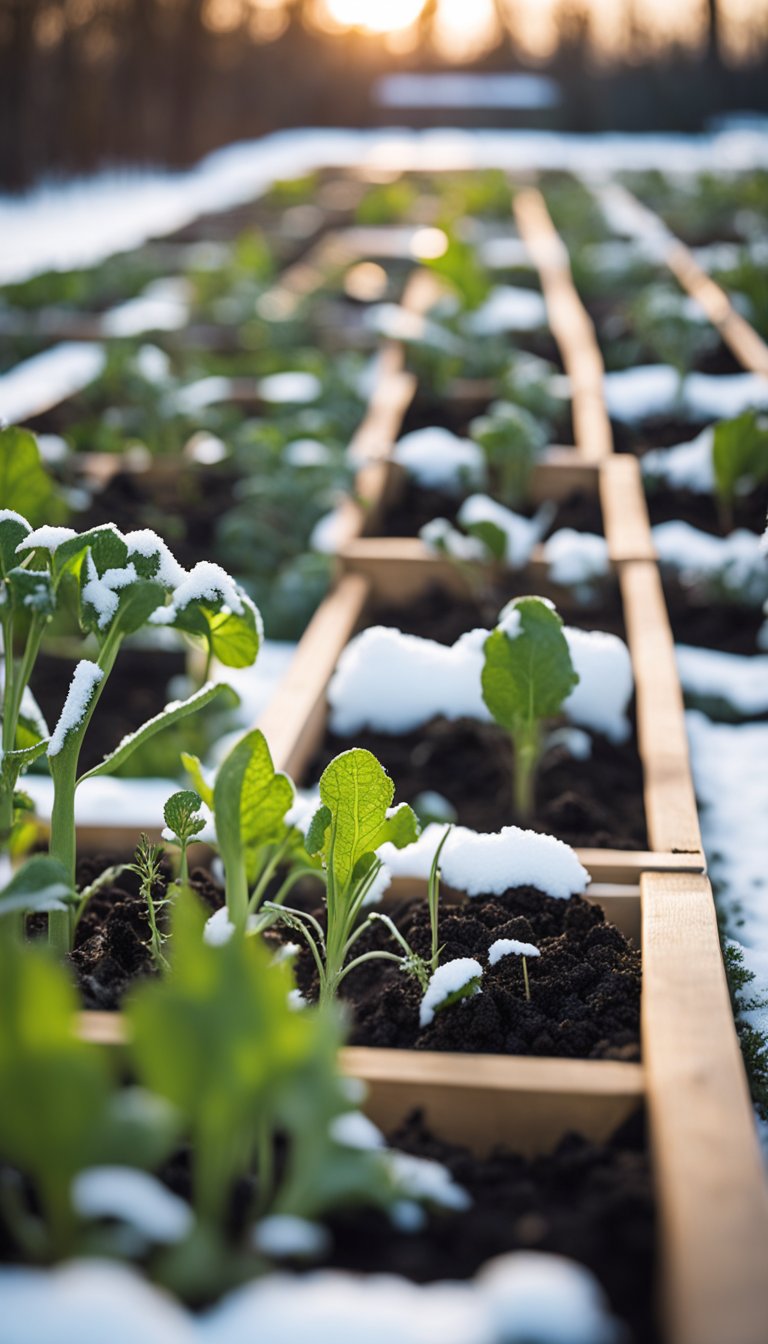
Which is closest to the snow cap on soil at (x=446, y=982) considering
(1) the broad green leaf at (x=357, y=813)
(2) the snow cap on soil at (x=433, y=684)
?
(1) the broad green leaf at (x=357, y=813)

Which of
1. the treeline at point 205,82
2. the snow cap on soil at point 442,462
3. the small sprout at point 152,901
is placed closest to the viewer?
the small sprout at point 152,901

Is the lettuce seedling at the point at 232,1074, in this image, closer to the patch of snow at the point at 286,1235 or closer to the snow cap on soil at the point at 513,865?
the patch of snow at the point at 286,1235

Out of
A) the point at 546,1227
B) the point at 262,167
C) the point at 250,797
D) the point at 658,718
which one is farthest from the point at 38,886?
the point at 262,167

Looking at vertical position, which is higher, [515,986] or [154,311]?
[515,986]

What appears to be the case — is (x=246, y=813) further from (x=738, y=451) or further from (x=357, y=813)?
(x=738, y=451)

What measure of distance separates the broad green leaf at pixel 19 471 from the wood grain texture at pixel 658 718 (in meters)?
0.90

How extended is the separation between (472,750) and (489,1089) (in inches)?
41.0

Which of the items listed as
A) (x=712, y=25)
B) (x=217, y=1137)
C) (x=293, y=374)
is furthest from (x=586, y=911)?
(x=712, y=25)

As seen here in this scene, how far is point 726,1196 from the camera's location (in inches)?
39.8

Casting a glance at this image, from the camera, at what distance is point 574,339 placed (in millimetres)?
4375

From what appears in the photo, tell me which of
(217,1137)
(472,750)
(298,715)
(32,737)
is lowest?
(472,750)

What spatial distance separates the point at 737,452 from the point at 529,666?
55.6 inches

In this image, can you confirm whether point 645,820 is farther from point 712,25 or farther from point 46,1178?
point 712,25

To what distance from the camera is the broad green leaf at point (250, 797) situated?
4.06 feet
